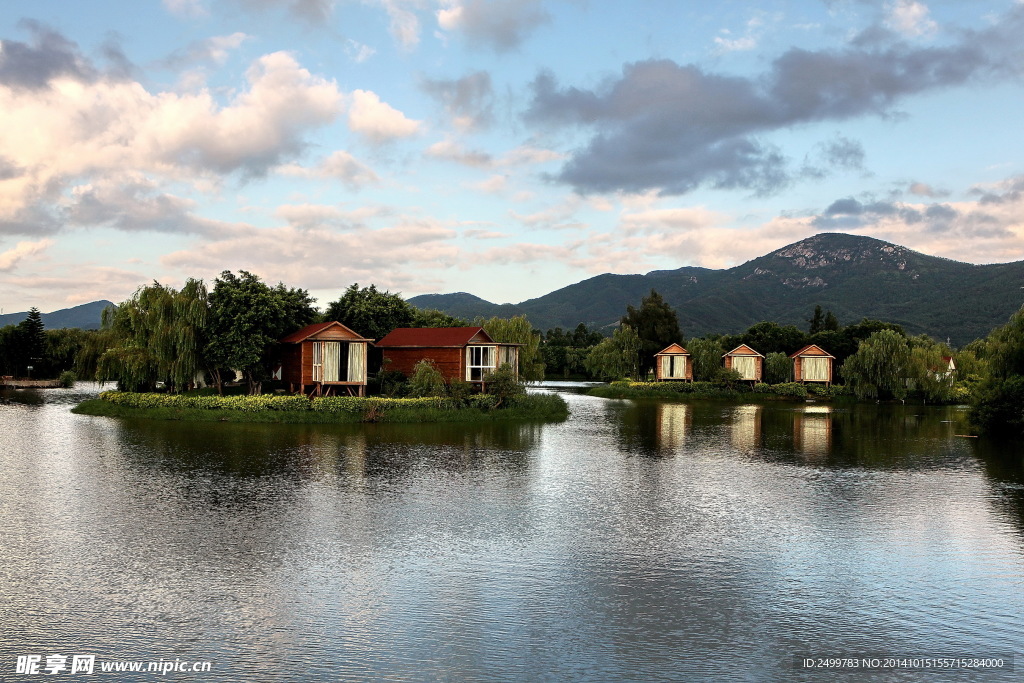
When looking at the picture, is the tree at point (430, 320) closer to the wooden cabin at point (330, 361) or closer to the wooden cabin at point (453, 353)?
the wooden cabin at point (453, 353)

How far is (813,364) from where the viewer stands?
84.9 metres

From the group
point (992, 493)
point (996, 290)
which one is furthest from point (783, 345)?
point (996, 290)

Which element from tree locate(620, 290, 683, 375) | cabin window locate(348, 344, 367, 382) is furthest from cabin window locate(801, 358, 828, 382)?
cabin window locate(348, 344, 367, 382)

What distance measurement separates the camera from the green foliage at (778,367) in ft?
274

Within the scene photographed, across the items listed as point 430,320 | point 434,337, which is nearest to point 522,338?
point 434,337

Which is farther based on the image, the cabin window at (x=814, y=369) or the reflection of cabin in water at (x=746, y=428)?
the cabin window at (x=814, y=369)

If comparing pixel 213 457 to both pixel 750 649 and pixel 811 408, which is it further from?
pixel 811 408

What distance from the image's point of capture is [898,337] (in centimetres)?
6994

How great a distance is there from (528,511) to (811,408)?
49.5 m

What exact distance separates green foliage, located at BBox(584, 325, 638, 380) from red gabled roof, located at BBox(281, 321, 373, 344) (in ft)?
158

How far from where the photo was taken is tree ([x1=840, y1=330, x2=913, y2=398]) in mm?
68062

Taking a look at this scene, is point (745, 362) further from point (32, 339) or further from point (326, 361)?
point (32, 339)

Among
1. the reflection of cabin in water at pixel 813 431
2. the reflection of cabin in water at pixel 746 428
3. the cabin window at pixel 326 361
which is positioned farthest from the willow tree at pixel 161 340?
the reflection of cabin in water at pixel 813 431

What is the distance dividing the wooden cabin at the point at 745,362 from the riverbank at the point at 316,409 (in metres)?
43.5
